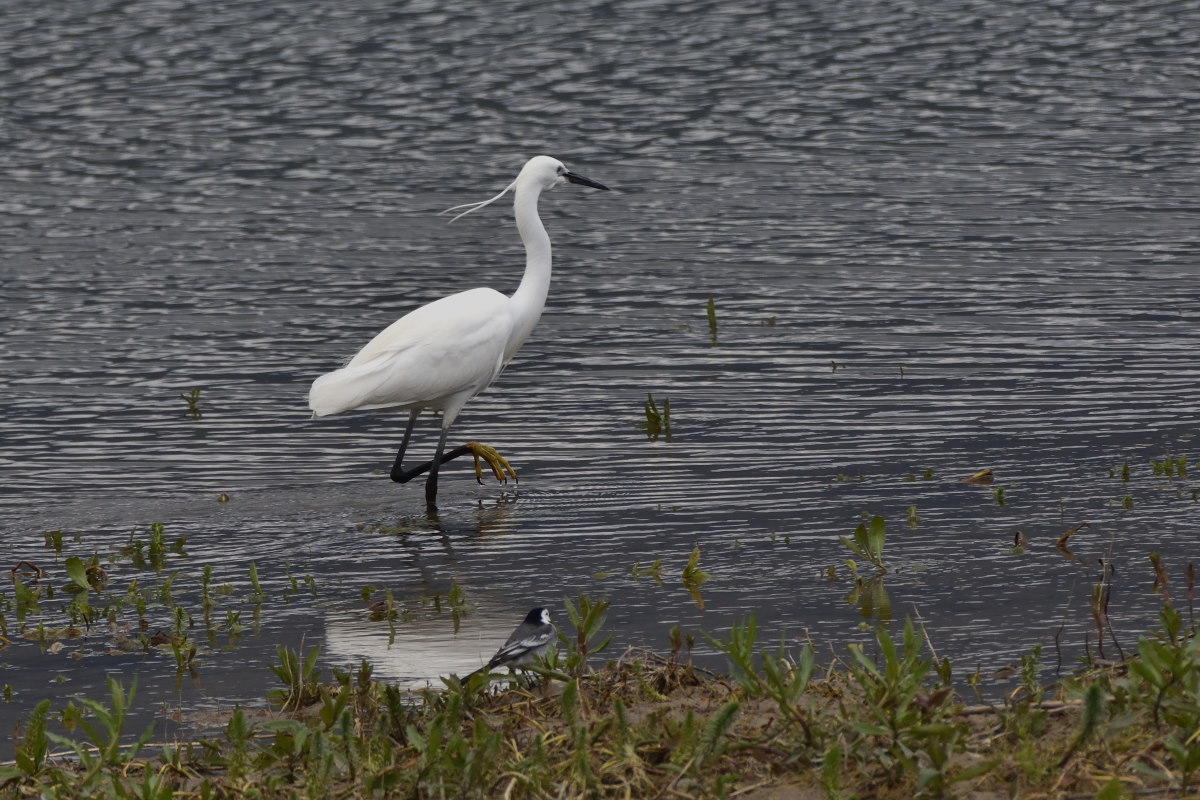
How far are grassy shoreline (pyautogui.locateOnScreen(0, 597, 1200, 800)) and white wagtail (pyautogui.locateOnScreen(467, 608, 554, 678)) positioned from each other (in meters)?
0.25

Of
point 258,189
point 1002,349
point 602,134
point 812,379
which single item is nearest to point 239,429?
point 812,379

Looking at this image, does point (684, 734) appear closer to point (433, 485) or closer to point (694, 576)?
point (694, 576)

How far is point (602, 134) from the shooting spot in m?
20.6

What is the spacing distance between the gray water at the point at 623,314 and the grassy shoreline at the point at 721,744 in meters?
1.08

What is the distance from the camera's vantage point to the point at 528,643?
5977 millimetres

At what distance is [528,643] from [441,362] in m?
4.16

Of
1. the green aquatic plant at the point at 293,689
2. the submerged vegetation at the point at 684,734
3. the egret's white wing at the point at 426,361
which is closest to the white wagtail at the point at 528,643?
the submerged vegetation at the point at 684,734

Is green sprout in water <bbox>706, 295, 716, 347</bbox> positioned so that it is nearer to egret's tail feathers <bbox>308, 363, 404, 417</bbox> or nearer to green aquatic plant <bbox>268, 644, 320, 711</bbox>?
egret's tail feathers <bbox>308, 363, 404, 417</bbox>

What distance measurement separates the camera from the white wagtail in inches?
231

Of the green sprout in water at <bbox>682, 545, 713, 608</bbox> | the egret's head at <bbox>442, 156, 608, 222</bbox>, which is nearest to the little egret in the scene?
the egret's head at <bbox>442, 156, 608, 222</bbox>

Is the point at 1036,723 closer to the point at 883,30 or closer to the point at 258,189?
the point at 258,189

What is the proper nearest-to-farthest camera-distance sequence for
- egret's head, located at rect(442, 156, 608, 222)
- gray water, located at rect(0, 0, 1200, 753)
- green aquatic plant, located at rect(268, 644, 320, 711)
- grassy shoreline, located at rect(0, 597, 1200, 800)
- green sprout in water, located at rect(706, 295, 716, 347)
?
grassy shoreline, located at rect(0, 597, 1200, 800) → green aquatic plant, located at rect(268, 644, 320, 711) → gray water, located at rect(0, 0, 1200, 753) → egret's head, located at rect(442, 156, 608, 222) → green sprout in water, located at rect(706, 295, 716, 347)

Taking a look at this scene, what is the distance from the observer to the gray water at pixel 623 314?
7.74 m

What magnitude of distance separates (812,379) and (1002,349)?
1.39 meters
